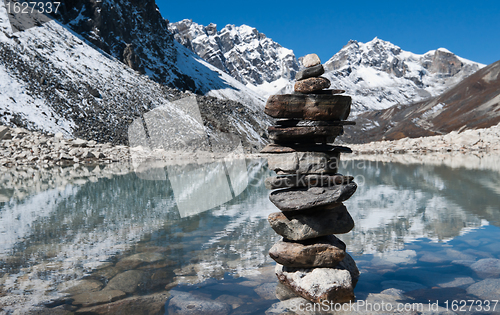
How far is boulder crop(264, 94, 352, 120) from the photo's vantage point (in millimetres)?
6664

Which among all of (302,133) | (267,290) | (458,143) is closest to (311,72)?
(302,133)

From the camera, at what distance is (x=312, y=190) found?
22.1 feet

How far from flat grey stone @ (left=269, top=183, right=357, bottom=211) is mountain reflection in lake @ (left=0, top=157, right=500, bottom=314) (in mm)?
1678

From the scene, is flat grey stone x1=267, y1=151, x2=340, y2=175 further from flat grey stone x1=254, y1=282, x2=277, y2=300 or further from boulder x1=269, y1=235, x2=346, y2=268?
flat grey stone x1=254, y1=282, x2=277, y2=300

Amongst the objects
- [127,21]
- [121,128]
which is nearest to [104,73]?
[121,128]

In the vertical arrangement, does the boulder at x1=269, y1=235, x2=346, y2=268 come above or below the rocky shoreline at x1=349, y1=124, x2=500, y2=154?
below

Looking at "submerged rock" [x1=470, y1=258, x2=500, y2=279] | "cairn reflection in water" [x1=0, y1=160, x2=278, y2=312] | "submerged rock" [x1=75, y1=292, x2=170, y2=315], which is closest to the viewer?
"submerged rock" [x1=75, y1=292, x2=170, y2=315]

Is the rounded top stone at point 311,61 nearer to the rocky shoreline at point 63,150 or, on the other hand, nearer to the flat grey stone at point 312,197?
the flat grey stone at point 312,197

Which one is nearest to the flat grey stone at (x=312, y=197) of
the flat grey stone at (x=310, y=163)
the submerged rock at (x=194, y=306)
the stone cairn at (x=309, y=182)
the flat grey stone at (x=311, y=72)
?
the stone cairn at (x=309, y=182)

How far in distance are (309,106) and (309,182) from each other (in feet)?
5.00

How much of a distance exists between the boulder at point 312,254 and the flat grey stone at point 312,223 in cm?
16

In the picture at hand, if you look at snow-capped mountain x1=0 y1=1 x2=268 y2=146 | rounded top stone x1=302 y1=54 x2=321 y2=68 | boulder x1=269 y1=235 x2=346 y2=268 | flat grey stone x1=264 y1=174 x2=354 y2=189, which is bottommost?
boulder x1=269 y1=235 x2=346 y2=268

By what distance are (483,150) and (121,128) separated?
59918 millimetres

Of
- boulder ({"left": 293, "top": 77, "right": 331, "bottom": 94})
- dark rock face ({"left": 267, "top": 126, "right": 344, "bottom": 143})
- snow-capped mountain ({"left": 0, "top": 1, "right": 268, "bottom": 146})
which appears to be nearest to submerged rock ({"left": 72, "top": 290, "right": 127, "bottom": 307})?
dark rock face ({"left": 267, "top": 126, "right": 344, "bottom": 143})
